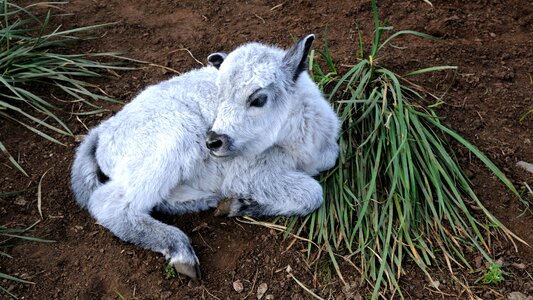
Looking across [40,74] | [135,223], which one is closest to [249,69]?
[135,223]

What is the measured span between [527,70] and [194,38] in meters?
3.69

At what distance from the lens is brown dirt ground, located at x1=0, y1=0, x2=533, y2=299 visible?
4.62m

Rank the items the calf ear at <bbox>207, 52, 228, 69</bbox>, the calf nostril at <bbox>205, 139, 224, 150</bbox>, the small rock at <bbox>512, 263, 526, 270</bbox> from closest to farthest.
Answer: the calf nostril at <bbox>205, 139, 224, 150</bbox> → the small rock at <bbox>512, 263, 526, 270</bbox> → the calf ear at <bbox>207, 52, 228, 69</bbox>

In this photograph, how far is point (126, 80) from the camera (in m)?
6.36

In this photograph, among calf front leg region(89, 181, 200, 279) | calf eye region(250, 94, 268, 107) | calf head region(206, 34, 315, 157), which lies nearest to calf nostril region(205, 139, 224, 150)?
calf head region(206, 34, 315, 157)

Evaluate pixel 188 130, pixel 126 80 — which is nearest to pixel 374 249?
pixel 188 130

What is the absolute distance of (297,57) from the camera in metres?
4.63

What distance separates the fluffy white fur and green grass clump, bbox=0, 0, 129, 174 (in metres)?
0.98

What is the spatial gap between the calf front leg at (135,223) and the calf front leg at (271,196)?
0.53 metres

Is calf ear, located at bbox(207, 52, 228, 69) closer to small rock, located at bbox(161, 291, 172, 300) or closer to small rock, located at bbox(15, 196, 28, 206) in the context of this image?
small rock, located at bbox(161, 291, 172, 300)

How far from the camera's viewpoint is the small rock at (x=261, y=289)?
4.57 metres

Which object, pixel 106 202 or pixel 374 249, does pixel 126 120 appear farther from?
pixel 374 249

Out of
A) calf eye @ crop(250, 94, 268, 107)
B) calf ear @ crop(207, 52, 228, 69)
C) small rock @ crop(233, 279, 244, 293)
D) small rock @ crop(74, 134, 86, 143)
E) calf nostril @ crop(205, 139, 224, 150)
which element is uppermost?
calf ear @ crop(207, 52, 228, 69)

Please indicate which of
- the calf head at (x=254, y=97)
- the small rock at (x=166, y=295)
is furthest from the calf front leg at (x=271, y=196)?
the small rock at (x=166, y=295)
